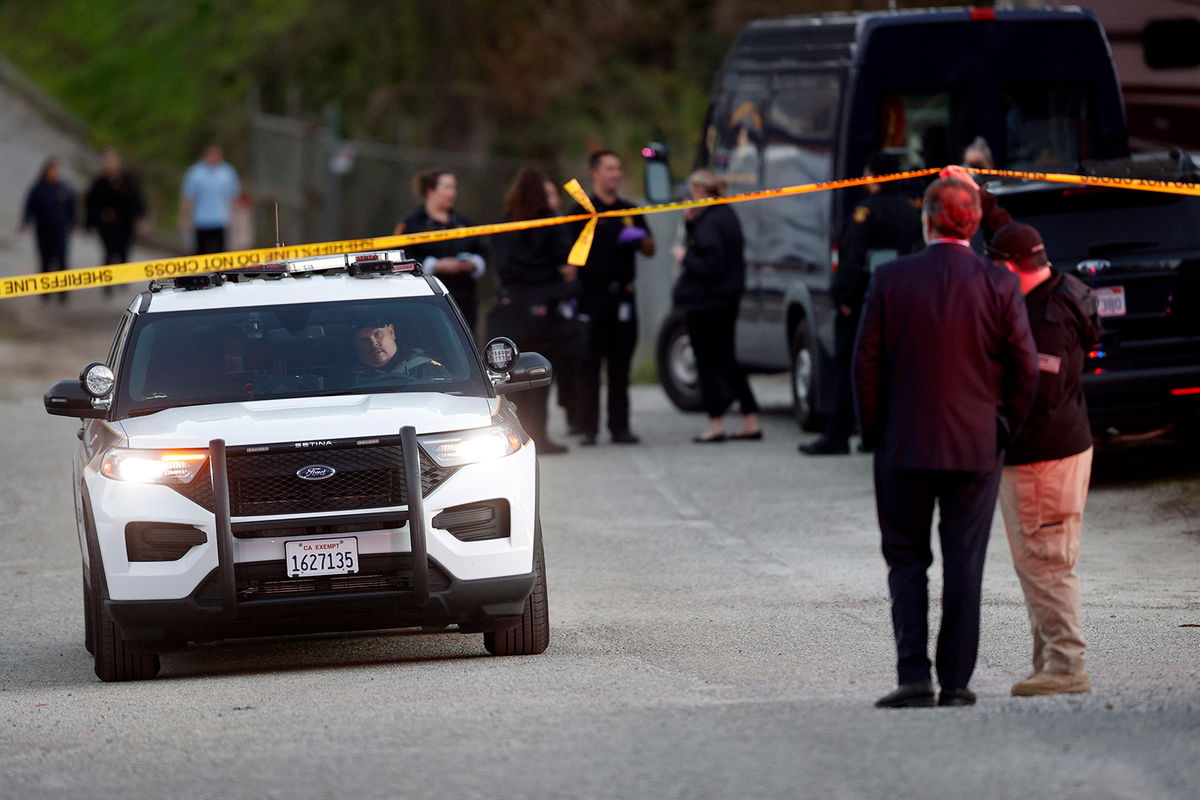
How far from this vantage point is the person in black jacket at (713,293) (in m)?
15.7

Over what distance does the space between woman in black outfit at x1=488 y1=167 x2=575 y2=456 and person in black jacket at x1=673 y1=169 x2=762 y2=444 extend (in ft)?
3.19

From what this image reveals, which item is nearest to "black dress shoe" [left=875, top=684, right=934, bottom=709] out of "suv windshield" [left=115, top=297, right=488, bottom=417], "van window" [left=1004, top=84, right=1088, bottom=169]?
"suv windshield" [left=115, top=297, right=488, bottom=417]

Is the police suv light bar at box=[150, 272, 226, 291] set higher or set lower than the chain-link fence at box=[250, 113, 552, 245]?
higher

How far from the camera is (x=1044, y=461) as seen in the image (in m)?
7.34

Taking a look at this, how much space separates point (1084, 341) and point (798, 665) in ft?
5.75

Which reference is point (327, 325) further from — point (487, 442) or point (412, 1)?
point (412, 1)

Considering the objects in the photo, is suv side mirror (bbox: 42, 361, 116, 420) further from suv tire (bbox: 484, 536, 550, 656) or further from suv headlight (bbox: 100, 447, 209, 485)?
suv tire (bbox: 484, 536, 550, 656)

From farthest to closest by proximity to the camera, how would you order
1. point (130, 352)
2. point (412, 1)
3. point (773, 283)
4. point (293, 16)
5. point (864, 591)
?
point (293, 16) → point (412, 1) → point (773, 283) → point (864, 591) → point (130, 352)

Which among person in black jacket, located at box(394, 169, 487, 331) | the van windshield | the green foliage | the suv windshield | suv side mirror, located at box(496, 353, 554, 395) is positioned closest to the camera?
the suv windshield

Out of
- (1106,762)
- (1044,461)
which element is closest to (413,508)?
(1044,461)

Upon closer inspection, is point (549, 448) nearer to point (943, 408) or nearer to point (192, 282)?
point (192, 282)

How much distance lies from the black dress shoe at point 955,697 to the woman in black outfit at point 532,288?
8.45 metres

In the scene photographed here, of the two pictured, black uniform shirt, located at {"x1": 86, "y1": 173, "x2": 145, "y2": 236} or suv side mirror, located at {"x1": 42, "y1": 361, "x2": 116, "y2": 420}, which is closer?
suv side mirror, located at {"x1": 42, "y1": 361, "x2": 116, "y2": 420}

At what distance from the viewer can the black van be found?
15359 millimetres
